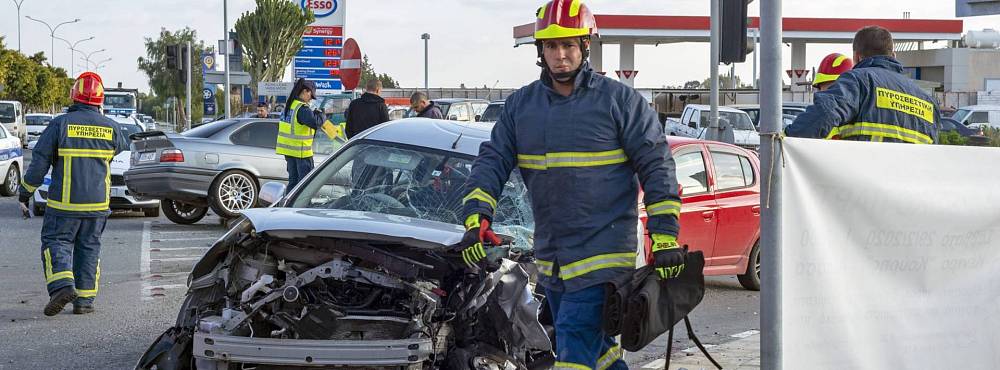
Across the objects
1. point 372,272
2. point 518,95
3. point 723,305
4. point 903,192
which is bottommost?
point 723,305

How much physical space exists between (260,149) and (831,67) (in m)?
9.80

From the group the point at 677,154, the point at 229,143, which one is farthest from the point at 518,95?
the point at 229,143

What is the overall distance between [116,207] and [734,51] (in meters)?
9.18

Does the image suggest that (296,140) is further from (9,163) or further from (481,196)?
(481,196)

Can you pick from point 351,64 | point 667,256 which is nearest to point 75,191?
point 667,256

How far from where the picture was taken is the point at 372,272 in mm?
5219

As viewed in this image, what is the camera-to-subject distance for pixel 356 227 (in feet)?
17.1

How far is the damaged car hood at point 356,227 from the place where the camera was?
16.8ft

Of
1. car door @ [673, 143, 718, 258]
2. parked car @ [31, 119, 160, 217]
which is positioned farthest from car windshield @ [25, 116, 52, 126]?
car door @ [673, 143, 718, 258]

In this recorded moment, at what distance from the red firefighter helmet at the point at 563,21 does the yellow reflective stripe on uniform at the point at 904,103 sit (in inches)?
80.0

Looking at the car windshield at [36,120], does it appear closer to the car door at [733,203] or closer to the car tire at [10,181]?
the car tire at [10,181]

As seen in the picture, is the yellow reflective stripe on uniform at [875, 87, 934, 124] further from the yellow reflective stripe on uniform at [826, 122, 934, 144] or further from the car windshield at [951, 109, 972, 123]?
the car windshield at [951, 109, 972, 123]

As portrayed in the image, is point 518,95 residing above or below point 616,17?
below

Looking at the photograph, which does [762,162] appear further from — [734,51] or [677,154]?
[734,51]
